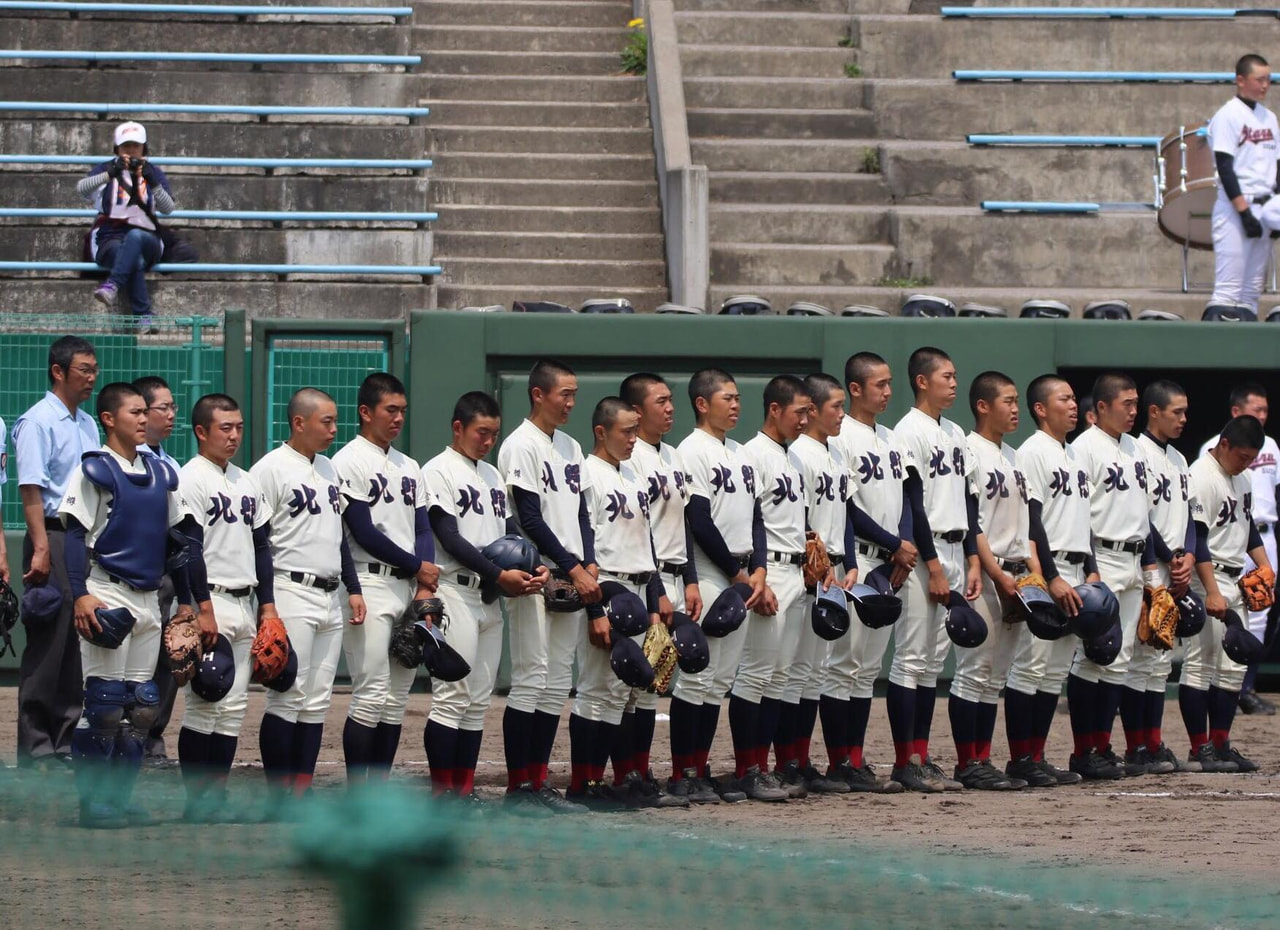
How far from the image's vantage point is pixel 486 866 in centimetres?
334

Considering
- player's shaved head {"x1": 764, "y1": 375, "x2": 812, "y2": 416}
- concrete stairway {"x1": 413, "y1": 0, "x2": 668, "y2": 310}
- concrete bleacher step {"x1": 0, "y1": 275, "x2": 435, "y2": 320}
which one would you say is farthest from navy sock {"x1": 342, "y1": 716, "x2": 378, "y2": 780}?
concrete stairway {"x1": 413, "y1": 0, "x2": 668, "y2": 310}

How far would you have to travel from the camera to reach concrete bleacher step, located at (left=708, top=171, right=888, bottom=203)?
1551cm

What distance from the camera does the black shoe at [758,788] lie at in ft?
28.1

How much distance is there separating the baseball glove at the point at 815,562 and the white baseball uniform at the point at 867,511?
301 millimetres

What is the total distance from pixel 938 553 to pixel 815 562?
67 centimetres

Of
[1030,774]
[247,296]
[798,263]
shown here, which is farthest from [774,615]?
[798,263]

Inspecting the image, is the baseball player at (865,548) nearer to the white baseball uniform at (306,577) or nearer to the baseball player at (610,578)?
the baseball player at (610,578)

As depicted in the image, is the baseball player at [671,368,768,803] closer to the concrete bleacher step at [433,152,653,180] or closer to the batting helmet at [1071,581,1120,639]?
the batting helmet at [1071,581,1120,639]

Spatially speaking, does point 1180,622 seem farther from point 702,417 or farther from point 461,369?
point 461,369

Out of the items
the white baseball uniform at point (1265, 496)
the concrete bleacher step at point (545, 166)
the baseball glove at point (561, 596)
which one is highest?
the concrete bleacher step at point (545, 166)

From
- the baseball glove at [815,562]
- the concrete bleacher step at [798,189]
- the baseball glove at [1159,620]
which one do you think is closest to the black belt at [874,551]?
the baseball glove at [815,562]

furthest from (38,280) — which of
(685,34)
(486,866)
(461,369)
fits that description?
(486,866)

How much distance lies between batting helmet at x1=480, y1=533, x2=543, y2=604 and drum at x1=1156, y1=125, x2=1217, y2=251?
732 cm

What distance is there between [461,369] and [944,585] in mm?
3462
